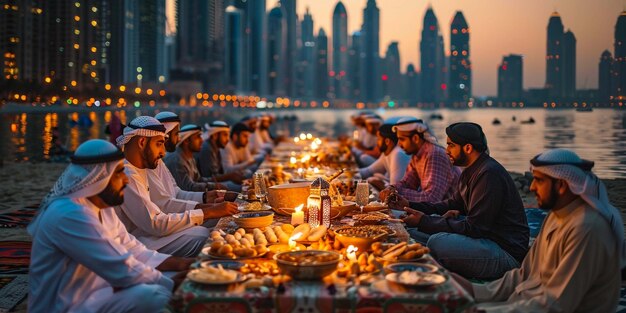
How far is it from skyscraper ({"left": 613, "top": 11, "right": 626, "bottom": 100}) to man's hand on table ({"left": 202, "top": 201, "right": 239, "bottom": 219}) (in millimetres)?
12735

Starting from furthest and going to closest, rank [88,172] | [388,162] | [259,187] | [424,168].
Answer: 1. [388,162]
2. [424,168]
3. [259,187]
4. [88,172]

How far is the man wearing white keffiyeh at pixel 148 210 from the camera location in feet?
19.1

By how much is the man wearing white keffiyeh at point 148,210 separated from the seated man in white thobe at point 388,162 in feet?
10.2

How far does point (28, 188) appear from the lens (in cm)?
1499

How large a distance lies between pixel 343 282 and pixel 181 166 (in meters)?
6.14

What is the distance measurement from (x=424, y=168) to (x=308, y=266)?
487cm

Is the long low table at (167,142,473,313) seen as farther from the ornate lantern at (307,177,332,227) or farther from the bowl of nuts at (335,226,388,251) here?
the ornate lantern at (307,177,332,227)

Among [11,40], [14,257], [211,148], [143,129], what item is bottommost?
[14,257]

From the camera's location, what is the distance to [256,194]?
6410 mm

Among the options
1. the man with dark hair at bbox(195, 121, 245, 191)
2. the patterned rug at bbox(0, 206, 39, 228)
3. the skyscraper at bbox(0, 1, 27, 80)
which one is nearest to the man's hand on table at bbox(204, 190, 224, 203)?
the patterned rug at bbox(0, 206, 39, 228)

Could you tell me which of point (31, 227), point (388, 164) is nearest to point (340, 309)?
point (31, 227)

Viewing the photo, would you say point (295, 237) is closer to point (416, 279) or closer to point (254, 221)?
point (254, 221)

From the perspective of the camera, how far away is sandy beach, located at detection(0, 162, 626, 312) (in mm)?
11559

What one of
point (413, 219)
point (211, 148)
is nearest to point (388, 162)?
point (211, 148)
